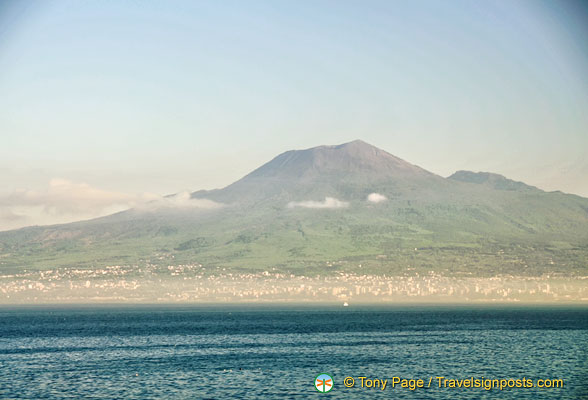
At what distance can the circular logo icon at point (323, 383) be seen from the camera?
74650 mm

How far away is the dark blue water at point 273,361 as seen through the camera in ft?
244

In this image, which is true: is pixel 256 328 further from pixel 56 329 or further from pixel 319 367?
pixel 319 367

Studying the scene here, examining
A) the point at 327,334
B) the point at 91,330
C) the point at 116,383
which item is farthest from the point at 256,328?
the point at 116,383

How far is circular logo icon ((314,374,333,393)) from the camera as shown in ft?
245

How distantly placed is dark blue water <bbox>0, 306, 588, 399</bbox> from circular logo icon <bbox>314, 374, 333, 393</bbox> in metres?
0.99

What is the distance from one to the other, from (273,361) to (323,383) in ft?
77.3

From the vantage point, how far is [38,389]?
251 feet

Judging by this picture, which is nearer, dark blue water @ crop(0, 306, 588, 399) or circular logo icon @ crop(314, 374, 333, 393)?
dark blue water @ crop(0, 306, 588, 399)

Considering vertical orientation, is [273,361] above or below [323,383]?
above

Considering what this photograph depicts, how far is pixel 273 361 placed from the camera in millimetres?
100750

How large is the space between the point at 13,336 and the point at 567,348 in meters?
113

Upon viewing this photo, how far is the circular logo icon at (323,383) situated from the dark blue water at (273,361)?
39.0 inches

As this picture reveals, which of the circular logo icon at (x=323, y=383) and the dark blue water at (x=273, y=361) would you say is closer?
the dark blue water at (x=273, y=361)

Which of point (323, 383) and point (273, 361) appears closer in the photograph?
point (323, 383)
